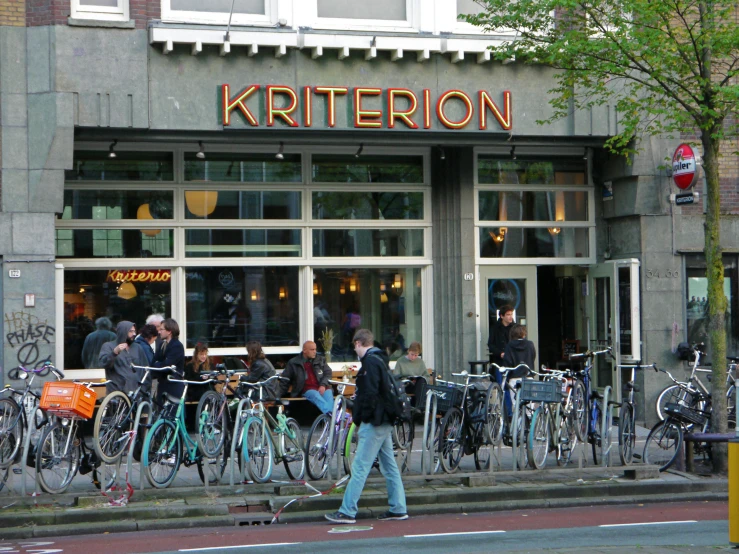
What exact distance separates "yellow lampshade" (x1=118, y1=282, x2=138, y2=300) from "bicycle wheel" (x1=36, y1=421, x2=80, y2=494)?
4.89 meters

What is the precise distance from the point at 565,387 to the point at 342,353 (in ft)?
14.9

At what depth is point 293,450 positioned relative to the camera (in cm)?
1185

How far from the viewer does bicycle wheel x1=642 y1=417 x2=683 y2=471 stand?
12469mm

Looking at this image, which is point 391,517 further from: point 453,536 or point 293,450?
point 293,450

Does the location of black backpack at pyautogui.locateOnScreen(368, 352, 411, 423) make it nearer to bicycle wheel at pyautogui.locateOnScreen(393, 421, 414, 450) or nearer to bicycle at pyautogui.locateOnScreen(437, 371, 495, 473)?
bicycle at pyautogui.locateOnScreen(437, 371, 495, 473)

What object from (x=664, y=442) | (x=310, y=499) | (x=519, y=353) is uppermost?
(x=519, y=353)

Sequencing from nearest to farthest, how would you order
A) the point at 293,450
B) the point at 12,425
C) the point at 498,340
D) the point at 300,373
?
the point at 12,425, the point at 293,450, the point at 300,373, the point at 498,340

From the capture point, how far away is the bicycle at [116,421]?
426 inches

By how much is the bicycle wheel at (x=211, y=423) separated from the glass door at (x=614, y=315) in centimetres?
755

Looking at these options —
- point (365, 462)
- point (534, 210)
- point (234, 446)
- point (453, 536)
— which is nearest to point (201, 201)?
point (534, 210)

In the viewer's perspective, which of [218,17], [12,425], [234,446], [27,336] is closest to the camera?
[12,425]

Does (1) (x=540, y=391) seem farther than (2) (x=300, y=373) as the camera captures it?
No

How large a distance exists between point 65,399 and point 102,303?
5103 millimetres

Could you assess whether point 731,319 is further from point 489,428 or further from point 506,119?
point 489,428
